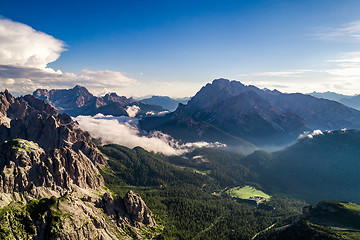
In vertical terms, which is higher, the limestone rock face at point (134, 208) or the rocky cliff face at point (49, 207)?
the rocky cliff face at point (49, 207)

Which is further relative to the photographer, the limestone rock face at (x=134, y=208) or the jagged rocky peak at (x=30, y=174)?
the limestone rock face at (x=134, y=208)

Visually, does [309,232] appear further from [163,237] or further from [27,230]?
[27,230]

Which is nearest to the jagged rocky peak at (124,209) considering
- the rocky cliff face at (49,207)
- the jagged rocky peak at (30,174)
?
the rocky cliff face at (49,207)

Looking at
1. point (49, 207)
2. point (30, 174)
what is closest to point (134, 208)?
point (49, 207)

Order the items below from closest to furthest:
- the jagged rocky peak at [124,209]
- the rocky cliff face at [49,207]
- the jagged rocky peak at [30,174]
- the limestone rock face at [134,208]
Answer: the rocky cliff face at [49,207] < the jagged rocky peak at [30,174] < the jagged rocky peak at [124,209] < the limestone rock face at [134,208]

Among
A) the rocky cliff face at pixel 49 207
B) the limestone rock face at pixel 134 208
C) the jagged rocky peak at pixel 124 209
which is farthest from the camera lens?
the limestone rock face at pixel 134 208

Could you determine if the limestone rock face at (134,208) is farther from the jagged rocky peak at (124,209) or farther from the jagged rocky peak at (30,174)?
the jagged rocky peak at (30,174)

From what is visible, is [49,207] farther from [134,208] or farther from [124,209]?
[134,208]

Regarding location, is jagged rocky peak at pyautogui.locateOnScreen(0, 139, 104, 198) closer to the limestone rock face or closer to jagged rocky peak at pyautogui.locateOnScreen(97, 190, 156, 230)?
jagged rocky peak at pyautogui.locateOnScreen(97, 190, 156, 230)

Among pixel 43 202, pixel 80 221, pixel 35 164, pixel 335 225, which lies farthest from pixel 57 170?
pixel 335 225

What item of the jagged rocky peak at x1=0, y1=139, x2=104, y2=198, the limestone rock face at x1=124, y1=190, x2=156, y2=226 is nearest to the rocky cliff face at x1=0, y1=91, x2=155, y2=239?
the jagged rocky peak at x1=0, y1=139, x2=104, y2=198

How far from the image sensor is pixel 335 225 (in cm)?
19900

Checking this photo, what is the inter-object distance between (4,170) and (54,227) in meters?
69.5

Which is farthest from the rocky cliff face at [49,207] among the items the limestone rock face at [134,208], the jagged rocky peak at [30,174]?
the limestone rock face at [134,208]
